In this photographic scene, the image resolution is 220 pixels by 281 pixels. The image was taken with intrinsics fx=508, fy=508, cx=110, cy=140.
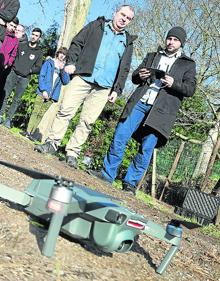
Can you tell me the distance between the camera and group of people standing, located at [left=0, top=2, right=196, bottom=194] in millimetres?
5391

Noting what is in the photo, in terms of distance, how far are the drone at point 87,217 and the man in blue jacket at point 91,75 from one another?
2975 mm

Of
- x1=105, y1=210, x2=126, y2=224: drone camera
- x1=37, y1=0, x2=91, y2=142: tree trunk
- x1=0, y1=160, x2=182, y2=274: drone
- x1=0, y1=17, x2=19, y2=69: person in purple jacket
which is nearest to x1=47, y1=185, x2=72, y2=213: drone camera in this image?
x1=0, y1=160, x2=182, y2=274: drone

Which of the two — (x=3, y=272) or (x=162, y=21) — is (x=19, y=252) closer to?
(x=3, y=272)

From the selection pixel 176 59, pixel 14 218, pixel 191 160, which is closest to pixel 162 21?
pixel 191 160

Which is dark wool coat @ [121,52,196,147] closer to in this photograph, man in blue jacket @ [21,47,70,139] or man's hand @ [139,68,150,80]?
man's hand @ [139,68,150,80]

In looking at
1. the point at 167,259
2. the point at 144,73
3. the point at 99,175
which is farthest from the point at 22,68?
the point at 167,259

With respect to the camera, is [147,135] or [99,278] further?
[147,135]

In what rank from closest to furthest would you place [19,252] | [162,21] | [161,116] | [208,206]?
[19,252] → [161,116] → [208,206] → [162,21]

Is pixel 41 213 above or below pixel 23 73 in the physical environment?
below

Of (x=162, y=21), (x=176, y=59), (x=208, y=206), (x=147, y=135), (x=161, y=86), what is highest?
(x=162, y=21)

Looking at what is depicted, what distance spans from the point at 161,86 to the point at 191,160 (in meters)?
8.98

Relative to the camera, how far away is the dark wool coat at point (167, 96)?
5.36 meters

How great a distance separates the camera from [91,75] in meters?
5.59

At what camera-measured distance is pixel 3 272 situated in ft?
6.99
